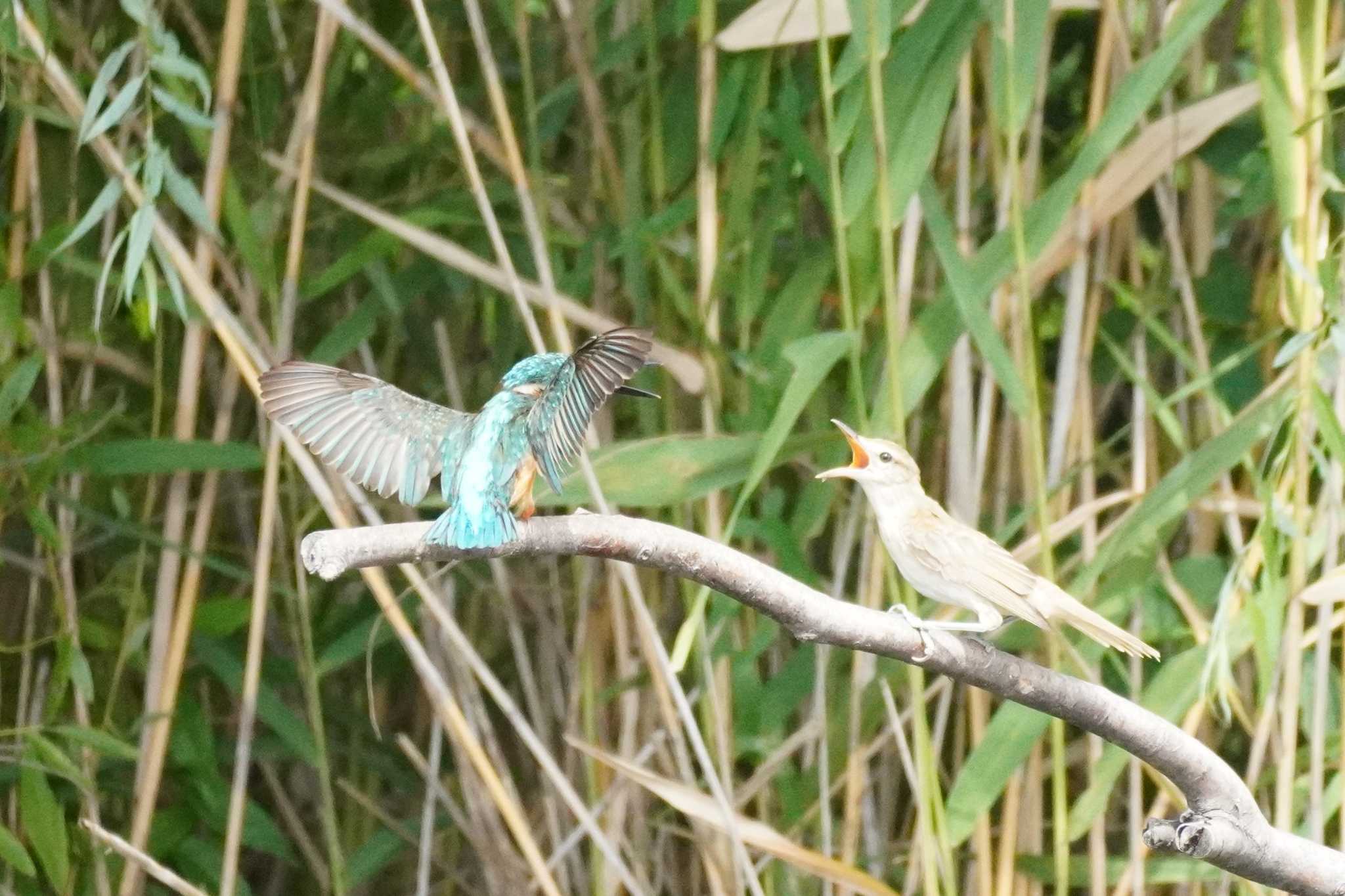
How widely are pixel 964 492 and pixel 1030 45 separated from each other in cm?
49

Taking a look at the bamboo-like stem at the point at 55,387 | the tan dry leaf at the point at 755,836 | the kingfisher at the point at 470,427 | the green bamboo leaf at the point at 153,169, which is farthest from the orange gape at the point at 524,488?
the bamboo-like stem at the point at 55,387

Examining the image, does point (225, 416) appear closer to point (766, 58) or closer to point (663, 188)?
point (663, 188)

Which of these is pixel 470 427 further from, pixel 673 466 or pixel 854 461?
pixel 673 466

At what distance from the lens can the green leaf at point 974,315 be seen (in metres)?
1.54

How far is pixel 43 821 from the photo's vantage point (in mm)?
1961

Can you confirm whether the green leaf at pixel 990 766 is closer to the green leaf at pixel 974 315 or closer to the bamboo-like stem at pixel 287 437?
the green leaf at pixel 974 315

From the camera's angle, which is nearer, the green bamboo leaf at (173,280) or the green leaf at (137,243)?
the green leaf at (137,243)

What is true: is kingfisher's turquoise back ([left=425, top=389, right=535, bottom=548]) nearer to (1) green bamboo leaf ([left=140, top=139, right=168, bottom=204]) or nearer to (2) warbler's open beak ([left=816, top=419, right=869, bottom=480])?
(2) warbler's open beak ([left=816, top=419, right=869, bottom=480])

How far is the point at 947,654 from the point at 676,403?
1015 mm

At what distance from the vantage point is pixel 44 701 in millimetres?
2170

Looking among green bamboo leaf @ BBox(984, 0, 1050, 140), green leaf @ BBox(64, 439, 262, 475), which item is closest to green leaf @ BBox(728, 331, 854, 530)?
green bamboo leaf @ BBox(984, 0, 1050, 140)

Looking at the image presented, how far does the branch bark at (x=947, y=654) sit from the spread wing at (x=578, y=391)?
0.22ft

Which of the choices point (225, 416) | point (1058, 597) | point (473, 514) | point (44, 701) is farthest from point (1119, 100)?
point (44, 701)

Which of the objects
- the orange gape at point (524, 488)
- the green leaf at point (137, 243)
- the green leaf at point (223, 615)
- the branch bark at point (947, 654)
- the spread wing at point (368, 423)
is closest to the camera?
the branch bark at point (947, 654)
